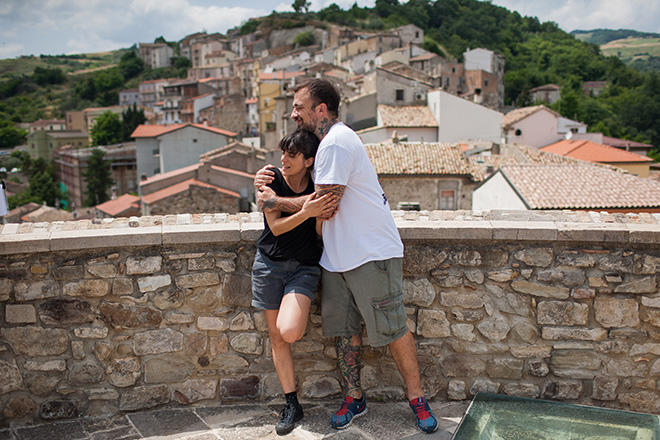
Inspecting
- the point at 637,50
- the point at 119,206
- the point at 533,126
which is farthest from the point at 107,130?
the point at 637,50

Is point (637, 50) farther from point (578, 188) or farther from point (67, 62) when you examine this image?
point (578, 188)

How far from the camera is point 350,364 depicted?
11.8 ft

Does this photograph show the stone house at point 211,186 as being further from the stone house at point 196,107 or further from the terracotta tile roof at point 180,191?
the stone house at point 196,107

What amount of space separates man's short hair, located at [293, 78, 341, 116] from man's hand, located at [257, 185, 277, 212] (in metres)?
0.57

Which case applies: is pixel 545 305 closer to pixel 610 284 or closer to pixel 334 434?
pixel 610 284

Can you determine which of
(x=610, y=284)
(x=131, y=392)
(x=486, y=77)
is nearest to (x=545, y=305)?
(x=610, y=284)

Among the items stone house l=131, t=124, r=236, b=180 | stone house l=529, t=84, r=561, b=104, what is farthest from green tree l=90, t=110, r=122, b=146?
stone house l=529, t=84, r=561, b=104

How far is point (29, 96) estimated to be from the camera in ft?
387

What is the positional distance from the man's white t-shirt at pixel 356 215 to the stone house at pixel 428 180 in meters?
22.1

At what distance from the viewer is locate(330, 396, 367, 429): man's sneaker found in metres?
3.44

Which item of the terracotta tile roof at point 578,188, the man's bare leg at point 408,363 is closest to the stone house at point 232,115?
the terracotta tile roof at point 578,188

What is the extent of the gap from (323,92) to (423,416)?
1983 mm

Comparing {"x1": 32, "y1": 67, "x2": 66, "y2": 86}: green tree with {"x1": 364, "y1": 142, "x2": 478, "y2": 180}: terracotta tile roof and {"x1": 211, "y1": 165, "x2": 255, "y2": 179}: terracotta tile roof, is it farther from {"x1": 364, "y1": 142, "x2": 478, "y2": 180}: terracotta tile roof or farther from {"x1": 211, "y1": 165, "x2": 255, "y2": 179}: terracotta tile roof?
{"x1": 364, "y1": 142, "x2": 478, "y2": 180}: terracotta tile roof

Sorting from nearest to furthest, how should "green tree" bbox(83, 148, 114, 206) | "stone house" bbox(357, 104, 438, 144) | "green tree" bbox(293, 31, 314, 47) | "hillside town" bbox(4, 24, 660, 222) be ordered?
1. "hillside town" bbox(4, 24, 660, 222)
2. "stone house" bbox(357, 104, 438, 144)
3. "green tree" bbox(83, 148, 114, 206)
4. "green tree" bbox(293, 31, 314, 47)
